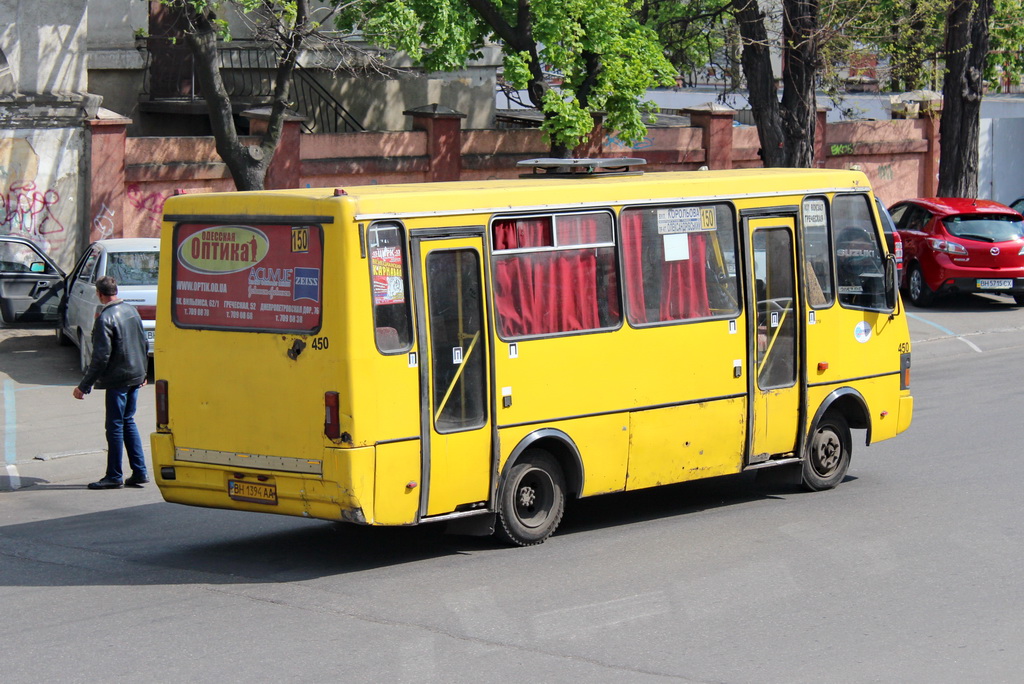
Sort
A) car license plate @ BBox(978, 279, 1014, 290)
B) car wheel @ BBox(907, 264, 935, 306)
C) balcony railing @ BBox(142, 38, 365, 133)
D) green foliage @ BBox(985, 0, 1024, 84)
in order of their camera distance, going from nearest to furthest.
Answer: car license plate @ BBox(978, 279, 1014, 290) → car wheel @ BBox(907, 264, 935, 306) → balcony railing @ BBox(142, 38, 365, 133) → green foliage @ BBox(985, 0, 1024, 84)

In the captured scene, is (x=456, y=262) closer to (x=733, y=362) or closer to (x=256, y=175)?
(x=733, y=362)

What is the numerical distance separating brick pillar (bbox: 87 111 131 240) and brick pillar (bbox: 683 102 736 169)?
1156cm

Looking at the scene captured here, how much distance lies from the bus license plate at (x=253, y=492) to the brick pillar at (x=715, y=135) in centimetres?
1896

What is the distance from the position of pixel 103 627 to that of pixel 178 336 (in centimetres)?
232

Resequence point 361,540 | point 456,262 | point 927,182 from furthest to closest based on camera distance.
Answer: point 927,182
point 361,540
point 456,262

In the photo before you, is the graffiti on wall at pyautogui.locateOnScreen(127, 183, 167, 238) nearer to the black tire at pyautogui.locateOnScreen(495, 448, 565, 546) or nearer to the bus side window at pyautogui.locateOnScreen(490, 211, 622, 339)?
the bus side window at pyautogui.locateOnScreen(490, 211, 622, 339)

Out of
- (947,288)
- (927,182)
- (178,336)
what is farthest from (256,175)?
(927,182)

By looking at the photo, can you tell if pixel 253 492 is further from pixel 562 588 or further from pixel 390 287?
Answer: pixel 562 588

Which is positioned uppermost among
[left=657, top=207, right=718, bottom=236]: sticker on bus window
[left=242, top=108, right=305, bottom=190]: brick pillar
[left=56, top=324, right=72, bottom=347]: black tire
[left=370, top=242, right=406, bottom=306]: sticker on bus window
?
[left=242, top=108, right=305, bottom=190]: brick pillar

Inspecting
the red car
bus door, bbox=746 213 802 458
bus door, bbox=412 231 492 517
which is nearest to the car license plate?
the red car

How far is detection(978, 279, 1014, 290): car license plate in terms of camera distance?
21.9 meters

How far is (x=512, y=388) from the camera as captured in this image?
347 inches

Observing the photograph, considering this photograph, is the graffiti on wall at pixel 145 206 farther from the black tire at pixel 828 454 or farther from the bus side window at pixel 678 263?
the black tire at pixel 828 454

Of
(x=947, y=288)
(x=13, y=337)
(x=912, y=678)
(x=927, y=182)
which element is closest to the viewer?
(x=912, y=678)
